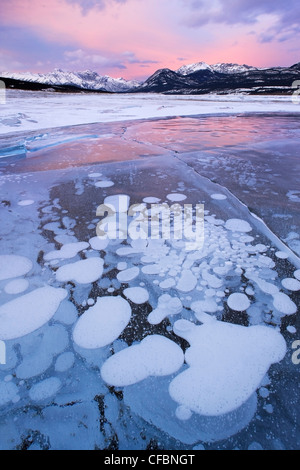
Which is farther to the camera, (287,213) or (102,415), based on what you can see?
(287,213)

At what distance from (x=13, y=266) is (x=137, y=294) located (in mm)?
739

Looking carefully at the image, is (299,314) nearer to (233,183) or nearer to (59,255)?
(59,255)

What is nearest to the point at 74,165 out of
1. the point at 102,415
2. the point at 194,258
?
the point at 194,258

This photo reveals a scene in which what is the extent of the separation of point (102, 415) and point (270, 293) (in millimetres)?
872

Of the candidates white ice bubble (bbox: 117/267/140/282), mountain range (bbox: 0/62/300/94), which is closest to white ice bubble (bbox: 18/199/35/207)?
white ice bubble (bbox: 117/267/140/282)

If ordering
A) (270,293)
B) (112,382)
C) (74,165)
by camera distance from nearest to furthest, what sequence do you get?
1. (112,382)
2. (270,293)
3. (74,165)

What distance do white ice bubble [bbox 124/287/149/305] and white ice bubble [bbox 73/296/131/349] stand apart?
0.13 feet

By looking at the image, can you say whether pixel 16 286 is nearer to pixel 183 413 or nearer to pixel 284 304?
pixel 183 413

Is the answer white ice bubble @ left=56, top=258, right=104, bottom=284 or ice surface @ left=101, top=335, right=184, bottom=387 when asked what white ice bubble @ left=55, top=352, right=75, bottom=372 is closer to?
ice surface @ left=101, top=335, right=184, bottom=387

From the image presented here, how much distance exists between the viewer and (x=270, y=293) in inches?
45.6

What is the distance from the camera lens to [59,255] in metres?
1.44

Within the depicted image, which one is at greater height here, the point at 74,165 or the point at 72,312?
the point at 74,165
